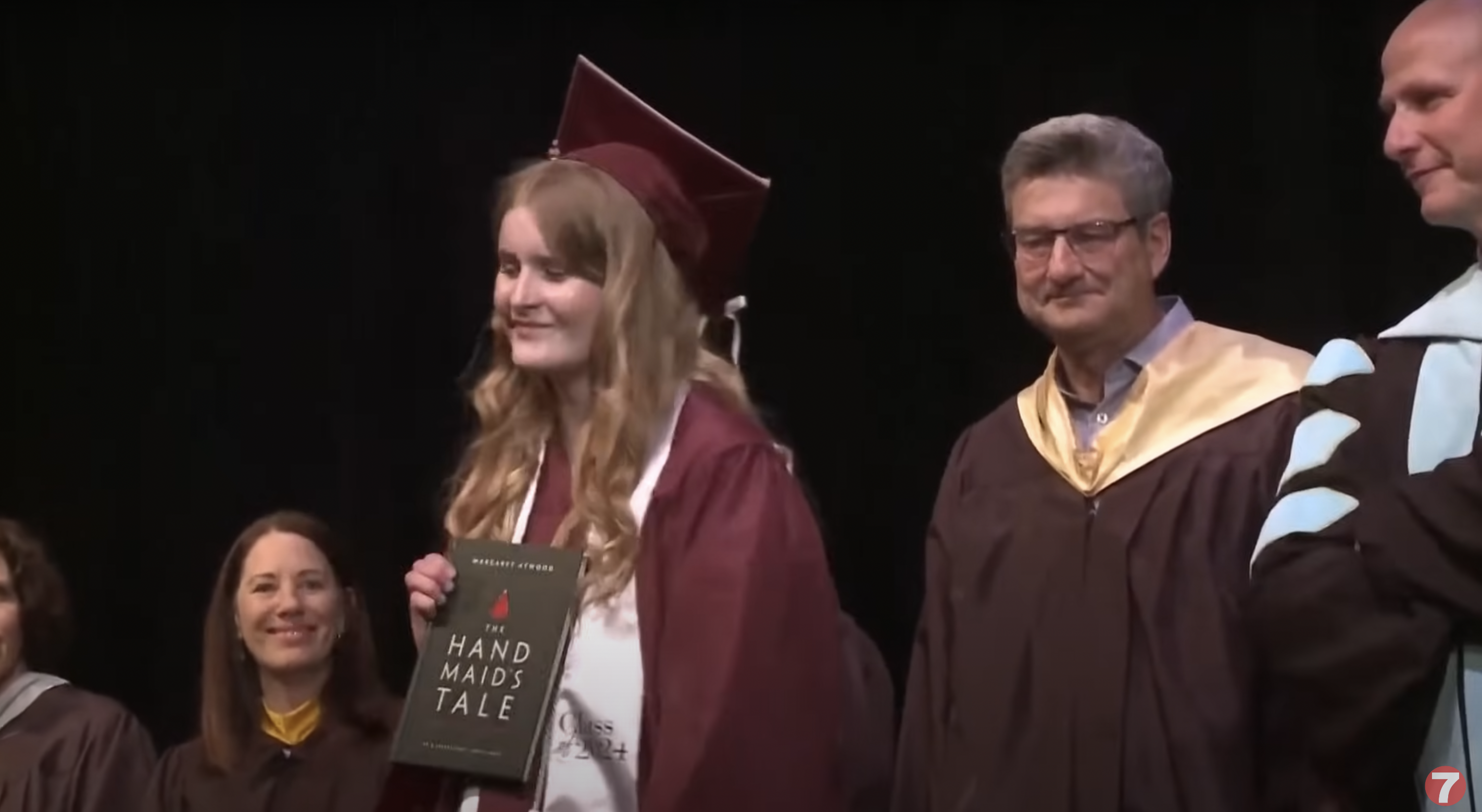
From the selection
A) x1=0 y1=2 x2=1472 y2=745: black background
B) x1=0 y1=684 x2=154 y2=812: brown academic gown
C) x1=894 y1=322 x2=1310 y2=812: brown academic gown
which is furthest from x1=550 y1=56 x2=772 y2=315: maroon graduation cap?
x1=0 y1=684 x2=154 y2=812: brown academic gown

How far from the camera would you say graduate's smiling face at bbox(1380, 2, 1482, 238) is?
1.65m

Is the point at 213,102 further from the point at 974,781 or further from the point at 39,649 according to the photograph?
the point at 974,781

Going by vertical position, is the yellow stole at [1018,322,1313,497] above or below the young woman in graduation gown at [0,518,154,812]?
above

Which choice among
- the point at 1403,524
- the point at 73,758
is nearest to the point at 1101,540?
the point at 1403,524

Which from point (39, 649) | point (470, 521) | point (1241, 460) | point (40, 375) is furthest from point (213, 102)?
point (1241, 460)

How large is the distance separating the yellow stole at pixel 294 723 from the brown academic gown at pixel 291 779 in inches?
0.5

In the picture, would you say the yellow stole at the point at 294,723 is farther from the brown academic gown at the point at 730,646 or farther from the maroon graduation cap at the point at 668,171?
the maroon graduation cap at the point at 668,171

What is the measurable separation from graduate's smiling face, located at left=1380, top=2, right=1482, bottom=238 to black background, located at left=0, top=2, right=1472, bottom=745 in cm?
125

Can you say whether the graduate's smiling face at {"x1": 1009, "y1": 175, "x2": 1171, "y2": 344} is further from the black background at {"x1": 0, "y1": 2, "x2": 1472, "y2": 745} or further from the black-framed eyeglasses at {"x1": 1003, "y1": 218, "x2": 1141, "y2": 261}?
the black background at {"x1": 0, "y1": 2, "x2": 1472, "y2": 745}

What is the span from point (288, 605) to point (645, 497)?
1206mm

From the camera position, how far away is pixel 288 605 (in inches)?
116

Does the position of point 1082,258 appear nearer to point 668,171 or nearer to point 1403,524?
point 668,171

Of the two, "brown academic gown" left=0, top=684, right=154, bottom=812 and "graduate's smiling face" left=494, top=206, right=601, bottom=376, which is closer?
"graduate's smiling face" left=494, top=206, right=601, bottom=376

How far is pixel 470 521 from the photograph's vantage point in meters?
2.08
